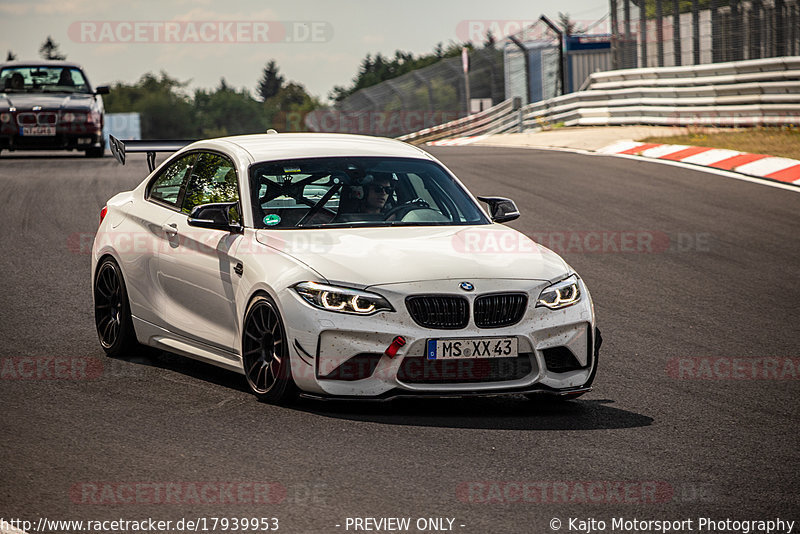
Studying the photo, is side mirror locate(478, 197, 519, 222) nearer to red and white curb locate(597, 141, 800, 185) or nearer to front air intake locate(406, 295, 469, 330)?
front air intake locate(406, 295, 469, 330)

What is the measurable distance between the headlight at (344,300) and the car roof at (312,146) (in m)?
1.51

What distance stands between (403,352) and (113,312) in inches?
108

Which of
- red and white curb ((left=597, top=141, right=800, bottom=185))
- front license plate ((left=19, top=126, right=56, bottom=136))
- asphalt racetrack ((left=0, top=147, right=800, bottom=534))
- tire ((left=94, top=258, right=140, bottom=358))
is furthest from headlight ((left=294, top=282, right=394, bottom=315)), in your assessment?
front license plate ((left=19, top=126, right=56, bottom=136))

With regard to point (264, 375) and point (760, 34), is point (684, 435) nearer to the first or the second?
point (264, 375)

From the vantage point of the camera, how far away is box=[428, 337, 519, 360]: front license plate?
6.34 m

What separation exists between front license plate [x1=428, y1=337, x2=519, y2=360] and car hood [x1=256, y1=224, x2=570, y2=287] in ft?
1.12

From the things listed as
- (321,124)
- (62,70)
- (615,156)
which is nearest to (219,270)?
(615,156)

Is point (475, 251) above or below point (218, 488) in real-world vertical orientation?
above

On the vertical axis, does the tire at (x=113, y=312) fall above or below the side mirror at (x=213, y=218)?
below

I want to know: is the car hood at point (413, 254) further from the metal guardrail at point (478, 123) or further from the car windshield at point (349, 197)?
the metal guardrail at point (478, 123)

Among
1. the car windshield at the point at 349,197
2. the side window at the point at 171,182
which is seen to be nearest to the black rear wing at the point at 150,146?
the side window at the point at 171,182

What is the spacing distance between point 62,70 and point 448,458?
19687 mm

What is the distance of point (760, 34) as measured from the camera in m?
24.6

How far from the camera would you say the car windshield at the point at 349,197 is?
24.2 ft
